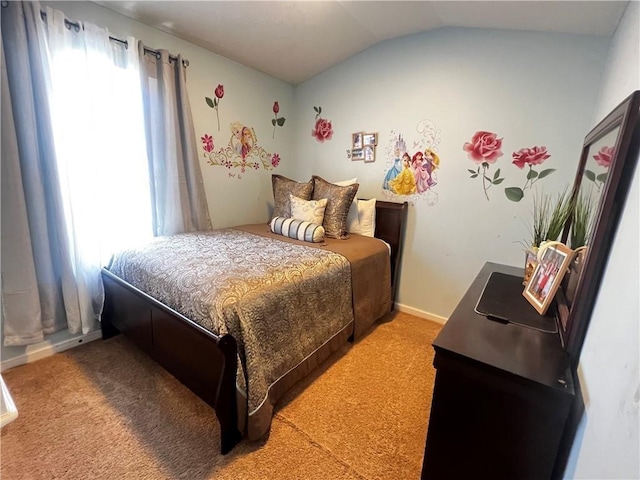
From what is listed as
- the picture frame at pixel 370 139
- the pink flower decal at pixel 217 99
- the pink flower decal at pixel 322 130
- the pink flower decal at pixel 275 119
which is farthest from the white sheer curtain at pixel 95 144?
the picture frame at pixel 370 139

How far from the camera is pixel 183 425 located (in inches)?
58.5

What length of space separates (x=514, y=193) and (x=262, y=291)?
6.44 feet

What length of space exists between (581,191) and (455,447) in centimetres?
126

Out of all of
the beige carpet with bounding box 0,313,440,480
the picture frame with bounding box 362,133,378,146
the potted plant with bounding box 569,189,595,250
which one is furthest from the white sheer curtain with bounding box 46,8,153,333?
the potted plant with bounding box 569,189,595,250

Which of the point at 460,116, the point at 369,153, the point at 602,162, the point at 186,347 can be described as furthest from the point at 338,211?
the point at 602,162

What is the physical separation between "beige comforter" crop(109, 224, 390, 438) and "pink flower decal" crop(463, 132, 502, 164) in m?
1.05

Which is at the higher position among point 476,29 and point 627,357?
point 476,29

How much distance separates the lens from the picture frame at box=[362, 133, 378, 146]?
2730 millimetres

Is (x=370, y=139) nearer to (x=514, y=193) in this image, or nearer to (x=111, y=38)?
(x=514, y=193)

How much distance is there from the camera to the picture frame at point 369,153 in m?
2.77

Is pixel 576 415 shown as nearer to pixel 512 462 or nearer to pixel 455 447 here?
pixel 512 462

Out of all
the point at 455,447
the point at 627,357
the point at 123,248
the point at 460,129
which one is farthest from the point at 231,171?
the point at 627,357

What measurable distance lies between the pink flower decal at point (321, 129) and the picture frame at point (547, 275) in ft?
7.54

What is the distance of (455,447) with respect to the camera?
944mm
